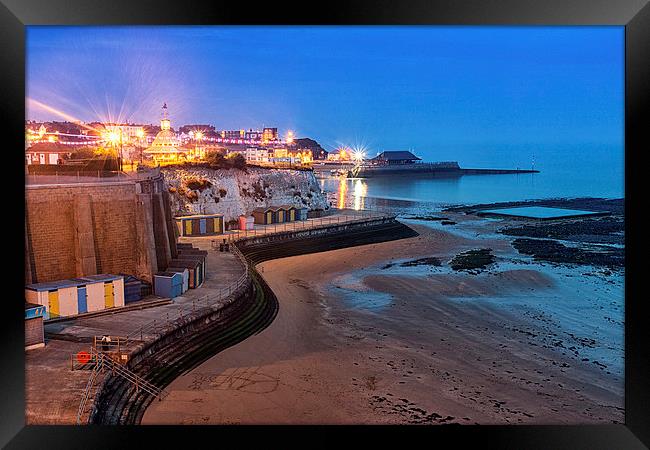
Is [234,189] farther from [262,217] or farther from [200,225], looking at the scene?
[200,225]

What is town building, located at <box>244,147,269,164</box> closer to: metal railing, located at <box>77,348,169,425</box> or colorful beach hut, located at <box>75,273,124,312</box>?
colorful beach hut, located at <box>75,273,124,312</box>

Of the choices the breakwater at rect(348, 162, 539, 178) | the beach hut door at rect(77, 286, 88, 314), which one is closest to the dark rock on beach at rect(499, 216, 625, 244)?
the beach hut door at rect(77, 286, 88, 314)

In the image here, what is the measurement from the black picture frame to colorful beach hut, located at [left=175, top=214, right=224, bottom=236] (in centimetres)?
1511

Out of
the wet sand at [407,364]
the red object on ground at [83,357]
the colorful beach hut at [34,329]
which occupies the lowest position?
the wet sand at [407,364]

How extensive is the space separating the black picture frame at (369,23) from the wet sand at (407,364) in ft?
6.79

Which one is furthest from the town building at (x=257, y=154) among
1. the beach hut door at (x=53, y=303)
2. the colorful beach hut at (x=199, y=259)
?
the beach hut door at (x=53, y=303)

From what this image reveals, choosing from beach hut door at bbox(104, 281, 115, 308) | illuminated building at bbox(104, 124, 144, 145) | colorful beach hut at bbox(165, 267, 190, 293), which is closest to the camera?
beach hut door at bbox(104, 281, 115, 308)

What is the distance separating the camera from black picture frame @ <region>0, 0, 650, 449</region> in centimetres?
645

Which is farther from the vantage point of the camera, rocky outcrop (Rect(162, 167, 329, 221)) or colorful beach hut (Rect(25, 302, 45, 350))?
rocky outcrop (Rect(162, 167, 329, 221))

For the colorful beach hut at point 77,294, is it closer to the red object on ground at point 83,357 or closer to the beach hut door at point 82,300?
the beach hut door at point 82,300

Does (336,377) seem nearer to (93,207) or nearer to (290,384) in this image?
(290,384)

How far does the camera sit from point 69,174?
15797 millimetres

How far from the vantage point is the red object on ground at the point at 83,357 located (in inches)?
332
